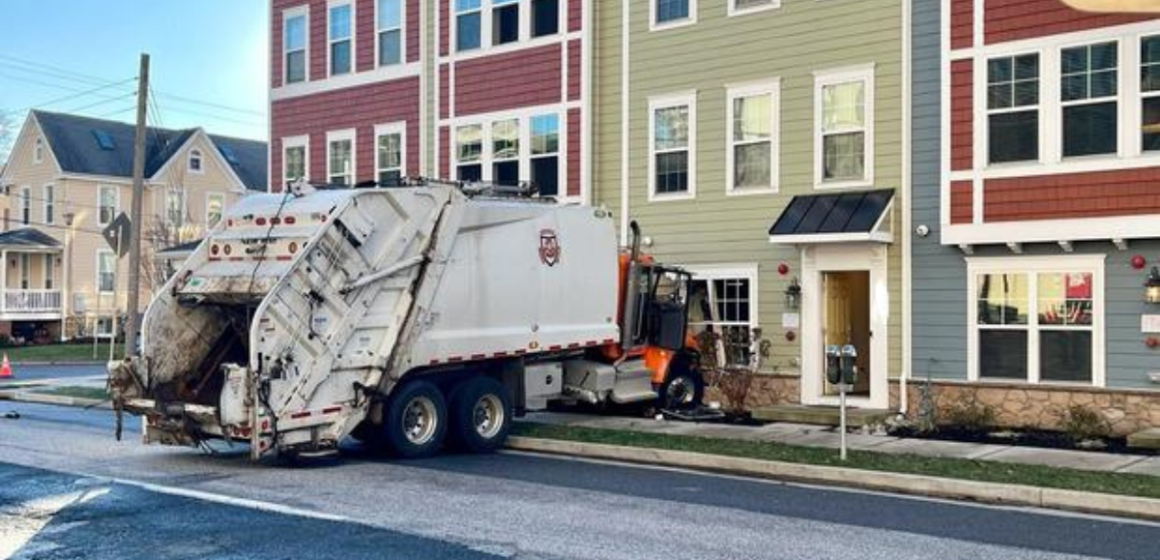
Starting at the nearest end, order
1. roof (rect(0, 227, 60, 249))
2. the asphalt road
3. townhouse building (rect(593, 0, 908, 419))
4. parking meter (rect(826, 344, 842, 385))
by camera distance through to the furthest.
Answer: the asphalt road, parking meter (rect(826, 344, 842, 385)), townhouse building (rect(593, 0, 908, 419)), roof (rect(0, 227, 60, 249))

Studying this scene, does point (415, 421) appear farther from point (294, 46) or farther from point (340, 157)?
point (294, 46)

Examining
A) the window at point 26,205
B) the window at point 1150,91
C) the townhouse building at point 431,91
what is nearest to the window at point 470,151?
the townhouse building at point 431,91

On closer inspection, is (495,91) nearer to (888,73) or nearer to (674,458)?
(888,73)

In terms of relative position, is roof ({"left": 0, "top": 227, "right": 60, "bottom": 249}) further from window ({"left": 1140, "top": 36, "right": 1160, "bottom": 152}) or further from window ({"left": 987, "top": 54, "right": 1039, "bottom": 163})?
window ({"left": 1140, "top": 36, "right": 1160, "bottom": 152})

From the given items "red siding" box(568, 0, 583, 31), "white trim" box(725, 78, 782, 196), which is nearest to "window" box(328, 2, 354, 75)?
"red siding" box(568, 0, 583, 31)

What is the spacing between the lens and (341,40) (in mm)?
24438

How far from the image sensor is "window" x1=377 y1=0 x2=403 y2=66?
23.4 m

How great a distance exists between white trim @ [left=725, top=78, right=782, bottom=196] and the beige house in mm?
32406

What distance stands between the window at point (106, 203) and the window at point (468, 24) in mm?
31971

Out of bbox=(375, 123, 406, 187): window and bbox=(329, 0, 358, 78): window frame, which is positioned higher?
bbox=(329, 0, 358, 78): window frame

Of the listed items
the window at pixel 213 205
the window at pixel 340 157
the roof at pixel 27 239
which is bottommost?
the roof at pixel 27 239

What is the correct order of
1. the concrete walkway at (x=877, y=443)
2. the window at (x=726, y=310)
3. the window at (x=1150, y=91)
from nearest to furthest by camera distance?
the concrete walkway at (x=877, y=443) → the window at (x=1150, y=91) → the window at (x=726, y=310)

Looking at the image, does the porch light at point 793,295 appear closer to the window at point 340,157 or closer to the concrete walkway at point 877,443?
the concrete walkway at point 877,443

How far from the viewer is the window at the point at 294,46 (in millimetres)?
25203
